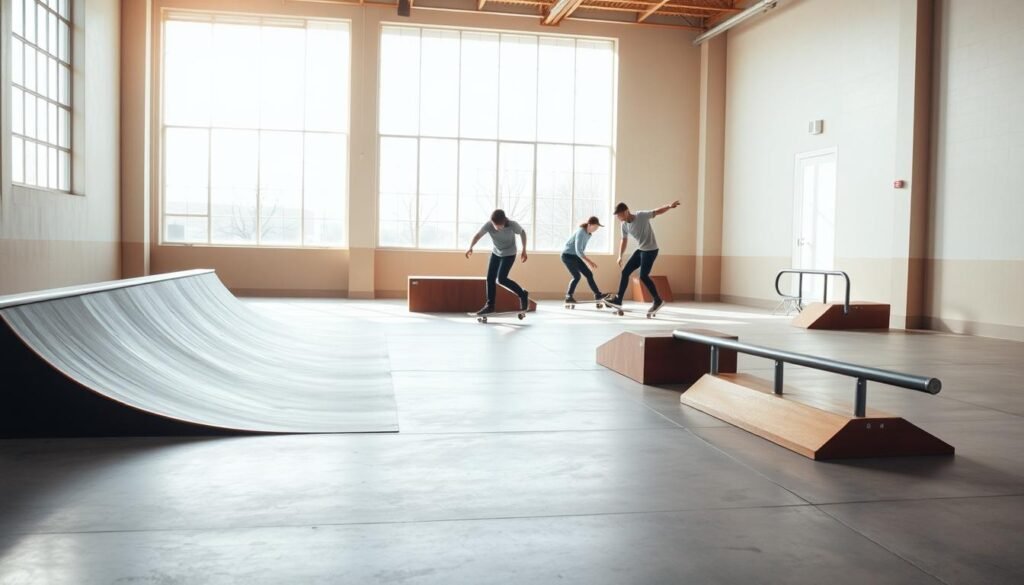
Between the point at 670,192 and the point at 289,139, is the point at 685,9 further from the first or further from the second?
the point at 289,139

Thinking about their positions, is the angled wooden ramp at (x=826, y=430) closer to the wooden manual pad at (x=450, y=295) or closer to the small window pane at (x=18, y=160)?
the wooden manual pad at (x=450, y=295)

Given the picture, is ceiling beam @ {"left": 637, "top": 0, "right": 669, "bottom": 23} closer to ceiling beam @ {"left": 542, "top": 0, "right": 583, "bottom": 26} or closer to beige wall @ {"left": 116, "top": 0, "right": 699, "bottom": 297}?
beige wall @ {"left": 116, "top": 0, "right": 699, "bottom": 297}

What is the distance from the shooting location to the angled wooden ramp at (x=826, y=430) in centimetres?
414

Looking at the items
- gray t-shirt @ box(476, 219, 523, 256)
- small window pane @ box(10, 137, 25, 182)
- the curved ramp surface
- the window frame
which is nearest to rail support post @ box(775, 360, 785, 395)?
the curved ramp surface

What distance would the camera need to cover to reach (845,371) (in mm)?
4238

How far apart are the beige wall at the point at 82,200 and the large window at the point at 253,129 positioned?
57.2 inches

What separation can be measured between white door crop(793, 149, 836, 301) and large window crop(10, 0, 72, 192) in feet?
45.5

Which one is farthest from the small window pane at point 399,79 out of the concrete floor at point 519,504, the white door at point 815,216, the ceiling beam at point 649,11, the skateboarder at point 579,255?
the concrete floor at point 519,504

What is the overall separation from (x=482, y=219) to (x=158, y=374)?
565 inches

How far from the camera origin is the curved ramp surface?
14.1 ft

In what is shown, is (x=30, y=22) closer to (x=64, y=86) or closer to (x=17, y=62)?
(x=17, y=62)

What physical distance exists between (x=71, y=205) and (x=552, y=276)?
34.0 ft

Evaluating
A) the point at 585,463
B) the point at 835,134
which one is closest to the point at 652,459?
the point at 585,463

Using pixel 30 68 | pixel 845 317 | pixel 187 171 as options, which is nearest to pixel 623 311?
pixel 845 317
